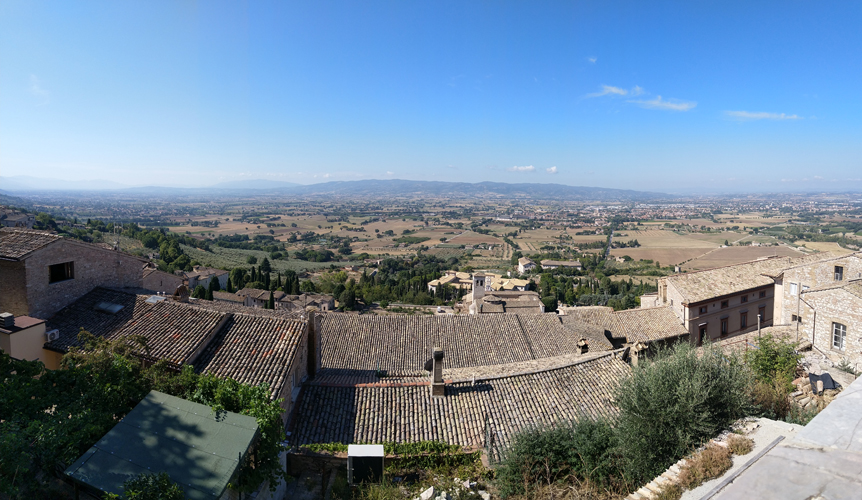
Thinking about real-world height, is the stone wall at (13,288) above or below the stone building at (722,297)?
above

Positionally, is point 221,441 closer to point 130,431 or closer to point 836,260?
point 130,431

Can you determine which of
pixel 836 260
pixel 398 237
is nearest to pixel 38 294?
pixel 836 260

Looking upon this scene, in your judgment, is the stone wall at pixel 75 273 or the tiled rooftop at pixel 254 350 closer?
the tiled rooftop at pixel 254 350

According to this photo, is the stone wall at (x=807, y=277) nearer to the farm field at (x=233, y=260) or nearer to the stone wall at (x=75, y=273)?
the stone wall at (x=75, y=273)

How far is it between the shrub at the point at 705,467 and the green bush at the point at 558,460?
53.3 inches

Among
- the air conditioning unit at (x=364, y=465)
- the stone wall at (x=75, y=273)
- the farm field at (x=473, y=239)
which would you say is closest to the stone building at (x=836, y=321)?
the air conditioning unit at (x=364, y=465)

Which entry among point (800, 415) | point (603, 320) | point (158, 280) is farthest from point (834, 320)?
point (158, 280)

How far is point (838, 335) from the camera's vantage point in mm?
14586

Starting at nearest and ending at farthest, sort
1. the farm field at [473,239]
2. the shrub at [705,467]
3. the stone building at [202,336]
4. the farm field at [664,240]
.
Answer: the shrub at [705,467], the stone building at [202,336], the farm field at [664,240], the farm field at [473,239]

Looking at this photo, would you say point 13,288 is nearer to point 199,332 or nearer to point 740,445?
point 199,332

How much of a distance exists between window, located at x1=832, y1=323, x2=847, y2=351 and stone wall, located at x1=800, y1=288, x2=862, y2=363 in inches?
2.9

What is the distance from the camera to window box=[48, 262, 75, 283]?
41.0 ft

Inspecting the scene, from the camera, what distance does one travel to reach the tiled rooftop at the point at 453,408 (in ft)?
32.6

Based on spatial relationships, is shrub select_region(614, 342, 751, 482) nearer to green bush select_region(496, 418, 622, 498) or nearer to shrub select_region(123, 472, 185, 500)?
green bush select_region(496, 418, 622, 498)
